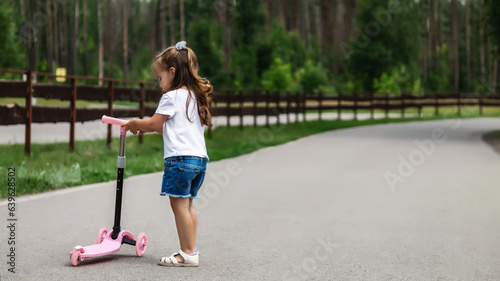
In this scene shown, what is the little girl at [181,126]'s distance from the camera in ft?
15.4

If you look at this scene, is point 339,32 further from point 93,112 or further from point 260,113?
point 93,112

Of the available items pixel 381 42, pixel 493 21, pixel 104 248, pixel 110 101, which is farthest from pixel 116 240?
pixel 381 42

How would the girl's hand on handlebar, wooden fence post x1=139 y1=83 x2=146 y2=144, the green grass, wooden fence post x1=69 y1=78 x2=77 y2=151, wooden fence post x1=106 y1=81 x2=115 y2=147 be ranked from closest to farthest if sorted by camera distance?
the girl's hand on handlebar, the green grass, wooden fence post x1=69 y1=78 x2=77 y2=151, wooden fence post x1=106 y1=81 x2=115 y2=147, wooden fence post x1=139 y1=83 x2=146 y2=144

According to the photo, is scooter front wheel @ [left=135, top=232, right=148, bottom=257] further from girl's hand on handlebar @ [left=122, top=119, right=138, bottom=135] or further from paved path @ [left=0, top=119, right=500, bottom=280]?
girl's hand on handlebar @ [left=122, top=119, right=138, bottom=135]

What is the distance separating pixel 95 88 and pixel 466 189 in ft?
24.8

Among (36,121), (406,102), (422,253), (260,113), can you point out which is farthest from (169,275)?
(406,102)

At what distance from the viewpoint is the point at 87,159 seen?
11.4m

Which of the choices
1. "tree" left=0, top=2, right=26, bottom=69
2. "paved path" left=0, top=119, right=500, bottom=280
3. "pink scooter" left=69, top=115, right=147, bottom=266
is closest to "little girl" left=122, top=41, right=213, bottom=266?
"pink scooter" left=69, top=115, right=147, bottom=266

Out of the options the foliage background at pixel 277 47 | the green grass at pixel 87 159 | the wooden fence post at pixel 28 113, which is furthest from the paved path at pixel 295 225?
the foliage background at pixel 277 47

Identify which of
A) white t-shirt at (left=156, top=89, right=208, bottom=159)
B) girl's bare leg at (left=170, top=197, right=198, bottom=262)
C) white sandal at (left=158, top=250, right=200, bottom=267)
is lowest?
white sandal at (left=158, top=250, right=200, bottom=267)

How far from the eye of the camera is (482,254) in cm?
545

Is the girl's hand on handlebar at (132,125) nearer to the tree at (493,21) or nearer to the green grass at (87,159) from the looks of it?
the green grass at (87,159)

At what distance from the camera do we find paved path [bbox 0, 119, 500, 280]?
4840 mm

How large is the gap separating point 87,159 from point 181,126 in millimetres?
7045
